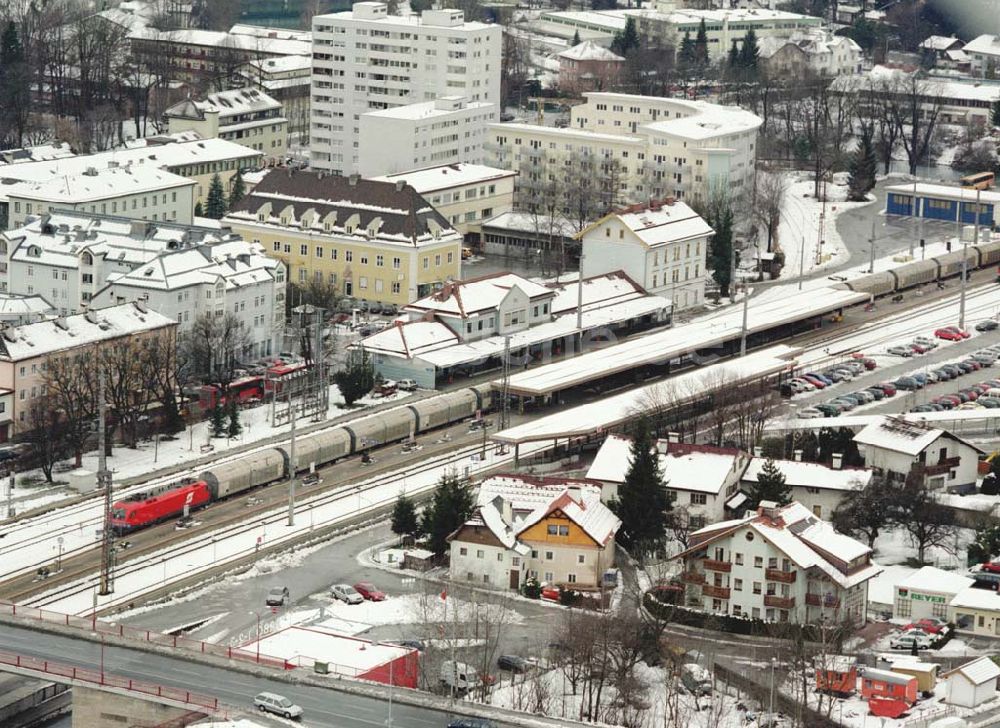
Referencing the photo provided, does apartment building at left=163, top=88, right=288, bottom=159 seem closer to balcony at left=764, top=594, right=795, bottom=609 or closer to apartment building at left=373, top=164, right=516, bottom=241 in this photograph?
apartment building at left=373, top=164, right=516, bottom=241

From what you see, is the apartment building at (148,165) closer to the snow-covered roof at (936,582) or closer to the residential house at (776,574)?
the residential house at (776,574)

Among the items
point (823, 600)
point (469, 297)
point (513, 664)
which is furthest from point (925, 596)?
point (469, 297)

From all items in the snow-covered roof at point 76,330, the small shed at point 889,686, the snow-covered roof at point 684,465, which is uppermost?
the snow-covered roof at point 76,330

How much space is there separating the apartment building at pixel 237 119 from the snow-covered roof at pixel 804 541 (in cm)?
5982

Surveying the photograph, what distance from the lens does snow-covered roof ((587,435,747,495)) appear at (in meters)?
72.2

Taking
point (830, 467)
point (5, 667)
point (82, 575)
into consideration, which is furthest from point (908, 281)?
point (5, 667)

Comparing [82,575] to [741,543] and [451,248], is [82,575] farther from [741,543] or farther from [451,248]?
[451,248]

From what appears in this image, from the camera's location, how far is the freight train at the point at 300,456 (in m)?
72.7

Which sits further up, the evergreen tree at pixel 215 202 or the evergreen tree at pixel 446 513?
the evergreen tree at pixel 215 202

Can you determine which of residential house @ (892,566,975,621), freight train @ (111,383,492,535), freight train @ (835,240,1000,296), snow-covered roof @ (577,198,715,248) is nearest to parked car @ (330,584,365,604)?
freight train @ (111,383,492,535)

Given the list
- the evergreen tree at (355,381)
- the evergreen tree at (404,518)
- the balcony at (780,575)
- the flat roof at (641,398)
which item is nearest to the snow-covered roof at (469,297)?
the evergreen tree at (355,381)

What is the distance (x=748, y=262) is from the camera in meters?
108

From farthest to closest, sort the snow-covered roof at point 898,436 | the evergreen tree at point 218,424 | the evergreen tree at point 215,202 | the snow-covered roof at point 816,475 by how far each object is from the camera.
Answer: the evergreen tree at point 215,202 < the evergreen tree at point 218,424 < the snow-covered roof at point 898,436 < the snow-covered roof at point 816,475

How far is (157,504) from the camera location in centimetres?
7281
